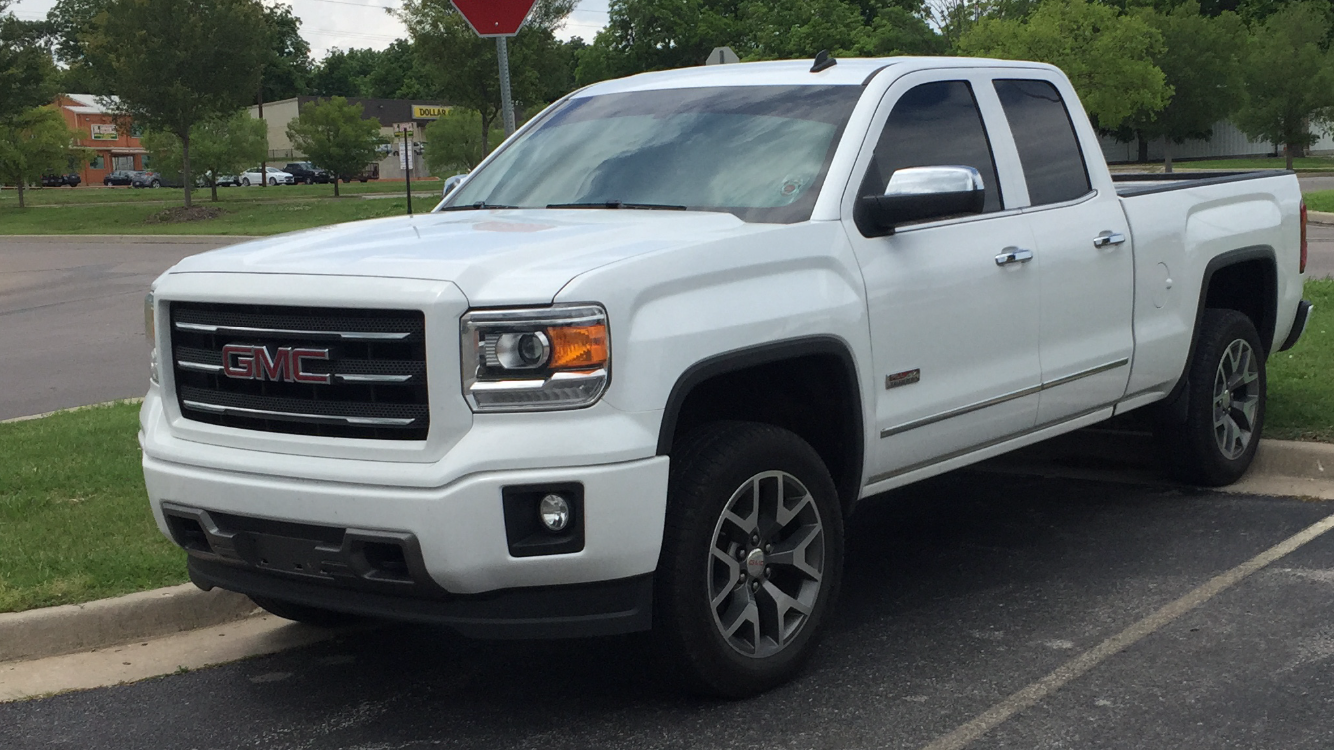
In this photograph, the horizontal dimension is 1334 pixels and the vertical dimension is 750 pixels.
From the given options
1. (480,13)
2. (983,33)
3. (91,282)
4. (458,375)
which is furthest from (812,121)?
(983,33)

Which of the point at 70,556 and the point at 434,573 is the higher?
the point at 434,573

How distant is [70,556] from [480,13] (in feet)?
11.5

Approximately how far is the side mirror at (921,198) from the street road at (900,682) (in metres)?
1.40

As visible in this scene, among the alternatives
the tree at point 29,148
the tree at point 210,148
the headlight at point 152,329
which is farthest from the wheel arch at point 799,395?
the tree at point 29,148

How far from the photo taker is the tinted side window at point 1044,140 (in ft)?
18.7

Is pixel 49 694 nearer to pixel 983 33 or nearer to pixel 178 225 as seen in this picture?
pixel 178 225

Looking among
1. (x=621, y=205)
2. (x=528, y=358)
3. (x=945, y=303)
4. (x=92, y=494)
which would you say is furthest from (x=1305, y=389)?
(x=92, y=494)

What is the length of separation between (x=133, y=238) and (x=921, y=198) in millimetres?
30503

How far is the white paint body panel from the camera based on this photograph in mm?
3762

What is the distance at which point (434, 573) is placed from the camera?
12.3ft

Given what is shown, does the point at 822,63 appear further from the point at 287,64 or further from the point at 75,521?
the point at 287,64

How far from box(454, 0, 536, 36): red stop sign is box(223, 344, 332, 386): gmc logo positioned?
3.84 metres

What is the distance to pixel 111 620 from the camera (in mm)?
5082

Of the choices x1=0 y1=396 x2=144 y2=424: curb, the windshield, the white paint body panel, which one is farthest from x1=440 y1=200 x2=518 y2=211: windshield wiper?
x1=0 y1=396 x2=144 y2=424: curb
